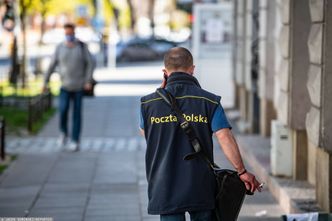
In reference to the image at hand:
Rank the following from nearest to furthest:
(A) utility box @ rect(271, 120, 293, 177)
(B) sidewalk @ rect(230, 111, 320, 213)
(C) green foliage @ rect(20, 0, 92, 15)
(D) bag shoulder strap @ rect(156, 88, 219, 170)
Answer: (D) bag shoulder strap @ rect(156, 88, 219, 170) < (B) sidewalk @ rect(230, 111, 320, 213) < (A) utility box @ rect(271, 120, 293, 177) < (C) green foliage @ rect(20, 0, 92, 15)

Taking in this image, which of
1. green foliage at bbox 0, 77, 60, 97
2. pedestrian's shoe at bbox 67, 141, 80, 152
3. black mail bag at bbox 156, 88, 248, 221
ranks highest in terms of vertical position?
black mail bag at bbox 156, 88, 248, 221

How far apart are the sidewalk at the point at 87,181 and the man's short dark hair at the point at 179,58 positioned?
346 cm

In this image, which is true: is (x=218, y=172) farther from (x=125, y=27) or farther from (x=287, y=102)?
(x=125, y=27)

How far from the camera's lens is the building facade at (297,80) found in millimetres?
8641

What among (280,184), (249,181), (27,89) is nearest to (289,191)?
(280,184)

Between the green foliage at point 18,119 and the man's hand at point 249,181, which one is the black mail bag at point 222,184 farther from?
the green foliage at point 18,119

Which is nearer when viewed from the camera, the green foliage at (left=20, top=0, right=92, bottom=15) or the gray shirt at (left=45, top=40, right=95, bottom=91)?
the gray shirt at (left=45, top=40, right=95, bottom=91)

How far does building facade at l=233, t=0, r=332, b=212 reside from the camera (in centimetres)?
864

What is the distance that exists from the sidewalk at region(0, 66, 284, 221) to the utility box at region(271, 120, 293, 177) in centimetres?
33

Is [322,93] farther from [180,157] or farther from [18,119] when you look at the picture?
[18,119]

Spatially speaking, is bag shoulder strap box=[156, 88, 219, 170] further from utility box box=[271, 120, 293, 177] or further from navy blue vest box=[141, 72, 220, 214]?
utility box box=[271, 120, 293, 177]

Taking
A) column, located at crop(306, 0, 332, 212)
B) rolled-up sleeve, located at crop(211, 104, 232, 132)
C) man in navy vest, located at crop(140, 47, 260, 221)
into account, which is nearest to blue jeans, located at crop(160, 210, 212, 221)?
man in navy vest, located at crop(140, 47, 260, 221)

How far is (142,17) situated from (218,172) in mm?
89209

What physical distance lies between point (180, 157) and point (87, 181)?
5.96 m
